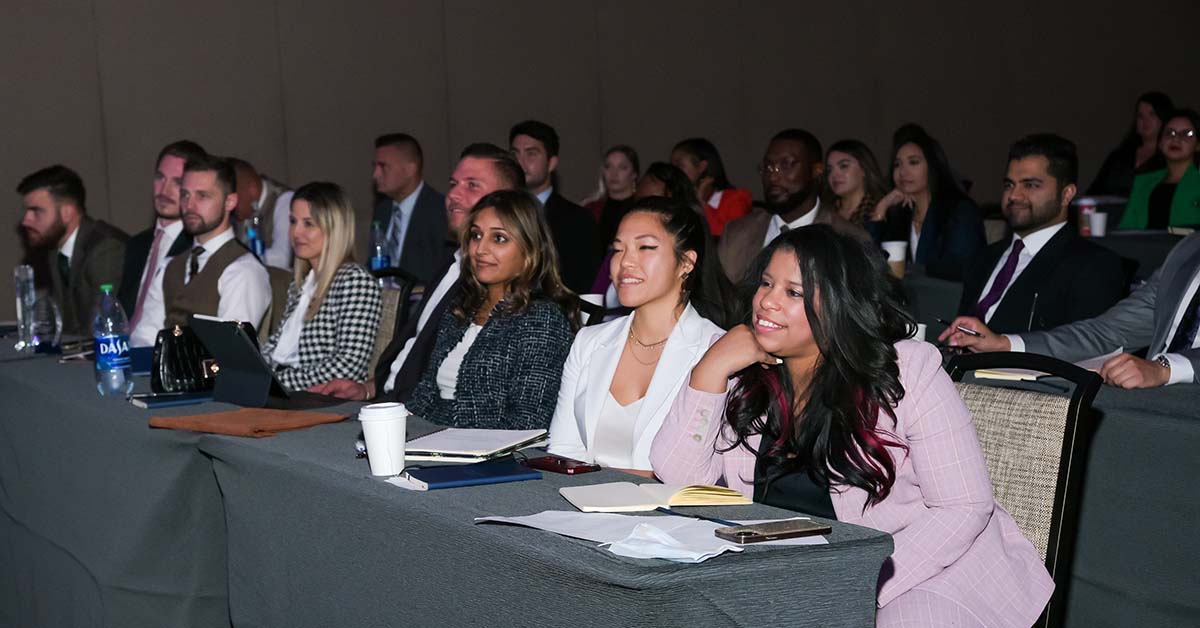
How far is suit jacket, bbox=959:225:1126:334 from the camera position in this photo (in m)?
3.66

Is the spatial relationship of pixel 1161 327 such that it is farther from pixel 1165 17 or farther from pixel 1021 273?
pixel 1165 17

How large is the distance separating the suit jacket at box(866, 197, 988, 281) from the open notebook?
350 centimetres

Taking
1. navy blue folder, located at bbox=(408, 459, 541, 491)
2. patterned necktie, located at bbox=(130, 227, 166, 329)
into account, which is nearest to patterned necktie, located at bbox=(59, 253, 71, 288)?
patterned necktie, located at bbox=(130, 227, 166, 329)

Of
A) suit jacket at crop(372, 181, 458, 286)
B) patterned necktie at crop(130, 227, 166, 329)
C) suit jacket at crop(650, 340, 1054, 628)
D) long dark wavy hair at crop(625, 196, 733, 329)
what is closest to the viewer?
suit jacket at crop(650, 340, 1054, 628)

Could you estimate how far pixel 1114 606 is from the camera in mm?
2590

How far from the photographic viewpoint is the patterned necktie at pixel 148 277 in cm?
478

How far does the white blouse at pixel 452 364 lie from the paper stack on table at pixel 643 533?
5.19 feet

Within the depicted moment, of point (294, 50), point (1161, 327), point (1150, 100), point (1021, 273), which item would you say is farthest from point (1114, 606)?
point (294, 50)

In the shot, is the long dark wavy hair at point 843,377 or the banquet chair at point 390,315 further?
the banquet chair at point 390,315

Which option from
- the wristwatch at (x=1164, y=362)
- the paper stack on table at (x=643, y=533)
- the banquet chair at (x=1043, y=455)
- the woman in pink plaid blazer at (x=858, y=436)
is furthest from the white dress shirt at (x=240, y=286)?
the wristwatch at (x=1164, y=362)

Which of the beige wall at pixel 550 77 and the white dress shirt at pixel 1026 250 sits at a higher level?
the beige wall at pixel 550 77

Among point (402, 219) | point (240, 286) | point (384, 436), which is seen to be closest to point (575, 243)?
point (402, 219)

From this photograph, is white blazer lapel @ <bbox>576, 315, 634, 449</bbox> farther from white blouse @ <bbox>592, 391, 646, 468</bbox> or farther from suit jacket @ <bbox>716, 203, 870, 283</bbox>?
suit jacket @ <bbox>716, 203, 870, 283</bbox>

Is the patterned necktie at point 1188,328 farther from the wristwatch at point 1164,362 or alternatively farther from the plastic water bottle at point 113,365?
the plastic water bottle at point 113,365
